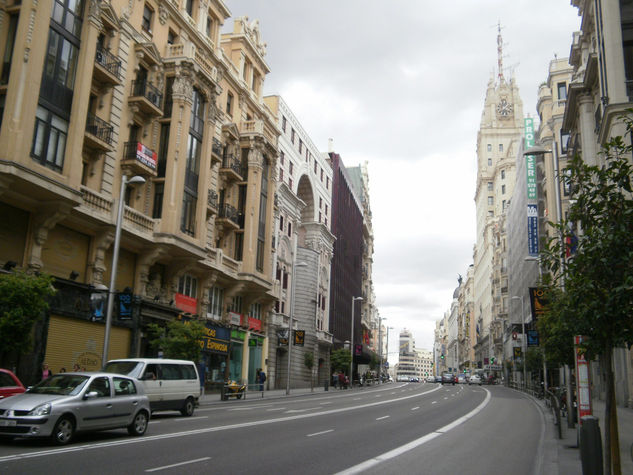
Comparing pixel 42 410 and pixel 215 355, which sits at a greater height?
pixel 215 355

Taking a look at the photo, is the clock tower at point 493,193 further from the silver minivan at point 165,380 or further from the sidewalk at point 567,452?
the silver minivan at point 165,380

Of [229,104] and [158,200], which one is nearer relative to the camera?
[158,200]

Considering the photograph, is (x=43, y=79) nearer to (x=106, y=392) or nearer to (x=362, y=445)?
(x=106, y=392)

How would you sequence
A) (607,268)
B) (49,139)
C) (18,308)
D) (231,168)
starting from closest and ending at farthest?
1. (607,268)
2. (18,308)
3. (49,139)
4. (231,168)

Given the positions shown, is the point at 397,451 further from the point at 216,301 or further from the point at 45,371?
the point at 216,301

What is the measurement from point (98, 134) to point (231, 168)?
13.5m

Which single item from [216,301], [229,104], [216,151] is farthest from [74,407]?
[229,104]

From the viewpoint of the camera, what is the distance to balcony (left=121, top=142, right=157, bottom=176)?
2861cm

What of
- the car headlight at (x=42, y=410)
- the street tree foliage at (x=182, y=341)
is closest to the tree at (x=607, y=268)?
the car headlight at (x=42, y=410)

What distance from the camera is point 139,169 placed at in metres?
29.2

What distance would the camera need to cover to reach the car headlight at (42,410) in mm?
11427

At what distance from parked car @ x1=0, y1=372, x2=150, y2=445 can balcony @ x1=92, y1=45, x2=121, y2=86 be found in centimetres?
1698

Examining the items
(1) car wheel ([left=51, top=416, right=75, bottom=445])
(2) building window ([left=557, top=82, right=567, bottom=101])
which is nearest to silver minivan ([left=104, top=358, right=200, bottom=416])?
(1) car wheel ([left=51, top=416, right=75, bottom=445])

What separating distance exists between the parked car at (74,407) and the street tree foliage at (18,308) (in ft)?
17.3
